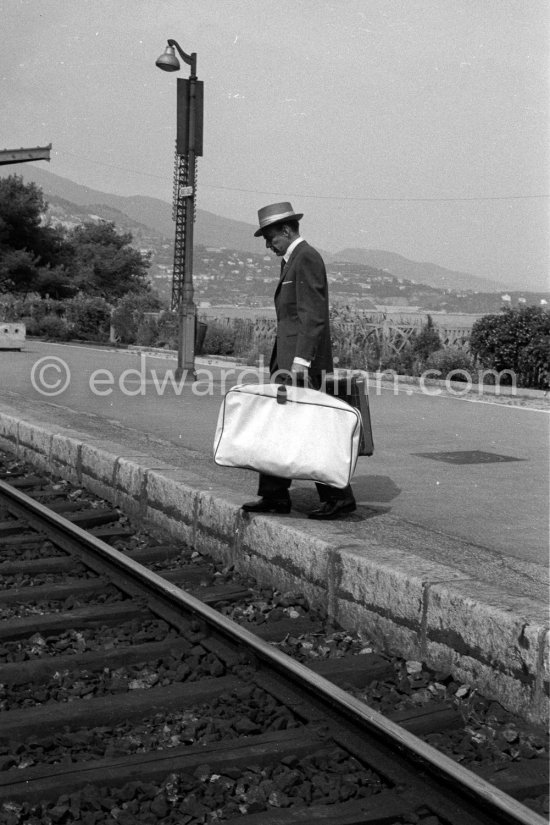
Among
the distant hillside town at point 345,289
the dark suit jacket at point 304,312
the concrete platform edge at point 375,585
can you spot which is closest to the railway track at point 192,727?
the concrete platform edge at point 375,585

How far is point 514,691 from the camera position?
3934mm

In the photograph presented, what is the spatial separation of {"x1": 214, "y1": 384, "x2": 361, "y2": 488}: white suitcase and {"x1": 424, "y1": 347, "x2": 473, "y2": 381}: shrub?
46.1ft

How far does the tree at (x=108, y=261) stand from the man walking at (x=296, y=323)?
79.4m

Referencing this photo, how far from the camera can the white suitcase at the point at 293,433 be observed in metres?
5.54

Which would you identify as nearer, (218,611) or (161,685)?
(161,685)

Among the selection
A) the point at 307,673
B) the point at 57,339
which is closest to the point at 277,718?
the point at 307,673

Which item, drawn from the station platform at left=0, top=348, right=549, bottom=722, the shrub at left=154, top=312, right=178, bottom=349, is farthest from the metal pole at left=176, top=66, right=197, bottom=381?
the shrub at left=154, top=312, right=178, bottom=349

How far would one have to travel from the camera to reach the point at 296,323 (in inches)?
238

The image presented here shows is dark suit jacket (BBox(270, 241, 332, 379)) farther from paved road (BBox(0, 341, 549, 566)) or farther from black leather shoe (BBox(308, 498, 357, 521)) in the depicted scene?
paved road (BBox(0, 341, 549, 566))

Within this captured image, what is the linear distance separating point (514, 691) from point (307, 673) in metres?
0.76

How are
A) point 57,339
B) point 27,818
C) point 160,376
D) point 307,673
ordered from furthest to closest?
point 57,339
point 160,376
point 307,673
point 27,818

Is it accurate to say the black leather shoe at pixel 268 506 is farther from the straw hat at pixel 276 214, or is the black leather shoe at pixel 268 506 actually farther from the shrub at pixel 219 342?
the shrub at pixel 219 342

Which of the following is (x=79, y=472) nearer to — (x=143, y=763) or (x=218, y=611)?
(x=218, y=611)

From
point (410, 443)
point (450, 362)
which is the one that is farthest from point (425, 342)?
point (410, 443)
